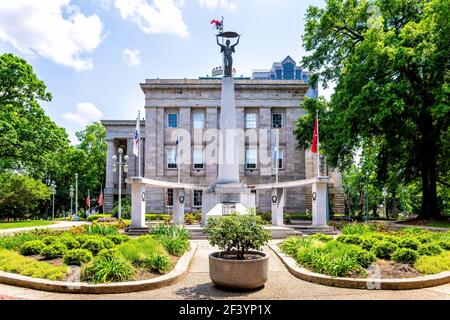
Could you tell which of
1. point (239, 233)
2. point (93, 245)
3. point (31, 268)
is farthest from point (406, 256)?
point (31, 268)

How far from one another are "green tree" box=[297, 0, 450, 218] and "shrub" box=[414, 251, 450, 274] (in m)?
13.7

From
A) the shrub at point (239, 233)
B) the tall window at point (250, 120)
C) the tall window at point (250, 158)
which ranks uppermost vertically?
the tall window at point (250, 120)

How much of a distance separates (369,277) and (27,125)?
30.5 m

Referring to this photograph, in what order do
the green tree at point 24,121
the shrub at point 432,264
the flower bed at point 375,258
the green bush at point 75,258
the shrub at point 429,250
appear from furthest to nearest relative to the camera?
1. the green tree at point 24,121
2. the shrub at point 429,250
3. the green bush at point 75,258
4. the shrub at point 432,264
5. the flower bed at point 375,258

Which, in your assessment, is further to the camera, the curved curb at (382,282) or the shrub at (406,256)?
the shrub at (406,256)

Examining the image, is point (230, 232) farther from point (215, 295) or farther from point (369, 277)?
point (369, 277)

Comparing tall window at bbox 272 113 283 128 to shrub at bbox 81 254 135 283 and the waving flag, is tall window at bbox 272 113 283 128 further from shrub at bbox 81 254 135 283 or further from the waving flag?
shrub at bbox 81 254 135 283

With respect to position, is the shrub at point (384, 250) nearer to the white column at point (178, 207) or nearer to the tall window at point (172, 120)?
the white column at point (178, 207)

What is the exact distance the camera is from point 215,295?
8031mm

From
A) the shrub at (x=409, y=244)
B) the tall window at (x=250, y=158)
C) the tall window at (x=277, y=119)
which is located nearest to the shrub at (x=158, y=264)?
the shrub at (x=409, y=244)

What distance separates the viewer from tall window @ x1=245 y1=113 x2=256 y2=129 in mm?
43594

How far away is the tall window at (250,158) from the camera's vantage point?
4303cm
